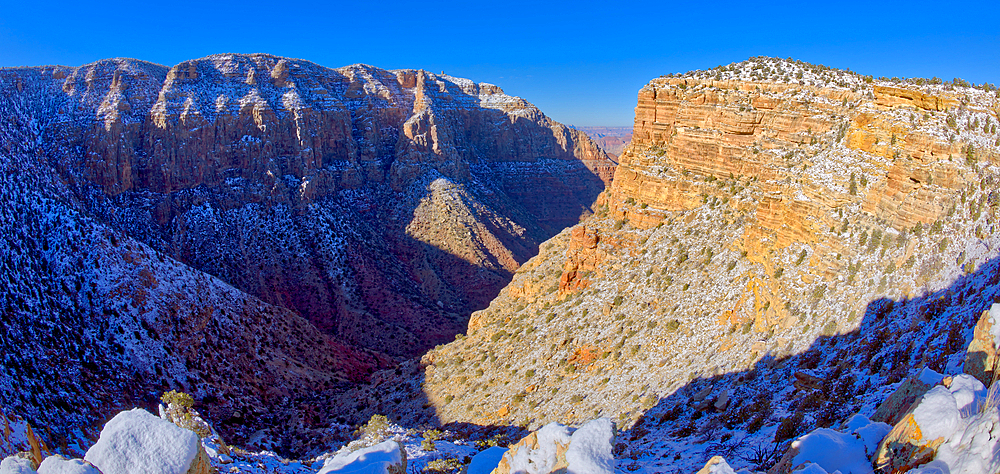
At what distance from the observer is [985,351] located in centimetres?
1062

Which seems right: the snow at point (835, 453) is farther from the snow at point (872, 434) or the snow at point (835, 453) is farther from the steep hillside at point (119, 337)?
the steep hillside at point (119, 337)

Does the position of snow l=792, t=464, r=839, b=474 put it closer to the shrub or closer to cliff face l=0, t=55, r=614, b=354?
the shrub

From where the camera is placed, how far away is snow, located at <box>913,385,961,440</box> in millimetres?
9016

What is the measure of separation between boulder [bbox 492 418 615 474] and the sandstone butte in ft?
93.0

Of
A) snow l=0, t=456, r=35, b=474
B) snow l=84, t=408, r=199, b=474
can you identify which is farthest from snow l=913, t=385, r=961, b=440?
snow l=0, t=456, r=35, b=474

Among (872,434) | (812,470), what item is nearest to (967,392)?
(872,434)

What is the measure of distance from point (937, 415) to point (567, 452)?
7.04 m

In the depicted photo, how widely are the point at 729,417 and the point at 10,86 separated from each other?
323 feet

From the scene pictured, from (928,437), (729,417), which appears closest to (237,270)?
(729,417)

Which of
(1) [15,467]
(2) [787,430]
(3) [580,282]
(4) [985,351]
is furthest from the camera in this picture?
(3) [580,282]

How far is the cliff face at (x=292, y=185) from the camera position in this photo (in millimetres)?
69438

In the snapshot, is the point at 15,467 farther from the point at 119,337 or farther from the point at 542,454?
the point at 119,337

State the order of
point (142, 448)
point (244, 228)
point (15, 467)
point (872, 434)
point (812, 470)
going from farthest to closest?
1. point (244, 228)
2. point (142, 448)
3. point (872, 434)
4. point (15, 467)
5. point (812, 470)

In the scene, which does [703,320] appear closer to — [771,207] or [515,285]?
[771,207]
